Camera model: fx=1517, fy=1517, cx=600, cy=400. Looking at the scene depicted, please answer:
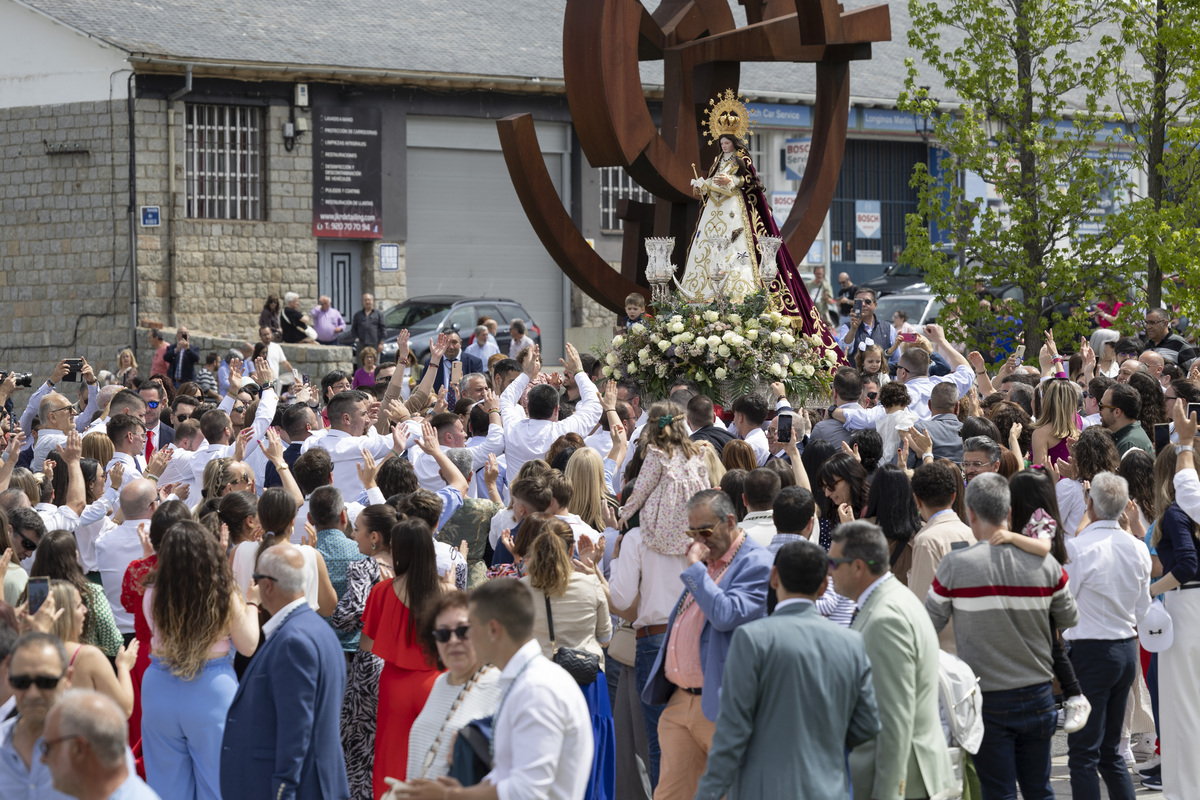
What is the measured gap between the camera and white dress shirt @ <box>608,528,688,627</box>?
6.56 meters

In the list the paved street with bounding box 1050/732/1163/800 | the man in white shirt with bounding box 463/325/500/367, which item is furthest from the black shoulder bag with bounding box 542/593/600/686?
the man in white shirt with bounding box 463/325/500/367

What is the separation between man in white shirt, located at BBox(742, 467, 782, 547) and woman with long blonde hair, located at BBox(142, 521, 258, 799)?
222 cm

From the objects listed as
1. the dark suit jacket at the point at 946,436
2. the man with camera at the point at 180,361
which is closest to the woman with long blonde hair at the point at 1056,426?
the dark suit jacket at the point at 946,436

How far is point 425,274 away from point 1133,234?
14.9 m

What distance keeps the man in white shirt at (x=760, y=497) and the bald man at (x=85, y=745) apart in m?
3.24

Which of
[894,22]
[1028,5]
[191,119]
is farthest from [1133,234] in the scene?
[894,22]

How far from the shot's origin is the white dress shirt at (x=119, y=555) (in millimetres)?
7340

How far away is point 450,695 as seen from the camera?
4883 millimetres

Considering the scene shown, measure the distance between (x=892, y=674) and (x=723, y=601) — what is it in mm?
770

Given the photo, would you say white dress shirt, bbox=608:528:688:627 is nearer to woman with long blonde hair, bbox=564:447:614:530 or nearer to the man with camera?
woman with long blonde hair, bbox=564:447:614:530

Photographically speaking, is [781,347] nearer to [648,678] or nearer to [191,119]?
[648,678]

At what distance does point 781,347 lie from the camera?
12.6 meters

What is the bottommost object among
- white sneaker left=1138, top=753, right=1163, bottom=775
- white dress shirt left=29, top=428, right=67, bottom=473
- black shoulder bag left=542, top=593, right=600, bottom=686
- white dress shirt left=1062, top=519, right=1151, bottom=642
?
white sneaker left=1138, top=753, right=1163, bottom=775

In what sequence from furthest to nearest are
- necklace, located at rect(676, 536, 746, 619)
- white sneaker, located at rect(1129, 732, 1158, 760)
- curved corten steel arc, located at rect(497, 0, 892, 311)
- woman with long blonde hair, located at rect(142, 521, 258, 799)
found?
curved corten steel arc, located at rect(497, 0, 892, 311) → white sneaker, located at rect(1129, 732, 1158, 760) → necklace, located at rect(676, 536, 746, 619) → woman with long blonde hair, located at rect(142, 521, 258, 799)
